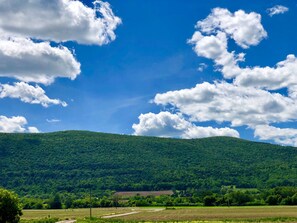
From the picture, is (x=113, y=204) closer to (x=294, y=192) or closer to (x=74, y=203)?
(x=74, y=203)

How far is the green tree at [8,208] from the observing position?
67506 millimetres

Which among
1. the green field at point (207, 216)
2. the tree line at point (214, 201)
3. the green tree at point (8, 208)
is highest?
the green tree at point (8, 208)

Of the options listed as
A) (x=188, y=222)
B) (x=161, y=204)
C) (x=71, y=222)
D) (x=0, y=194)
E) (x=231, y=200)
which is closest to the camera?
(x=0, y=194)

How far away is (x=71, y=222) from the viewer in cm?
8294

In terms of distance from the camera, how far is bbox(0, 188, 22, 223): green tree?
67.5 m

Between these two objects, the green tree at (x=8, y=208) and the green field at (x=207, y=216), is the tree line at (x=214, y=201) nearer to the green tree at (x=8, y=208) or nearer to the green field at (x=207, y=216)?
the green field at (x=207, y=216)

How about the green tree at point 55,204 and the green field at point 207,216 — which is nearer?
the green field at point 207,216

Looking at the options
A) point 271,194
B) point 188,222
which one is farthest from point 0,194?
point 271,194

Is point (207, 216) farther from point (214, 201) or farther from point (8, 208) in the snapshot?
point (214, 201)

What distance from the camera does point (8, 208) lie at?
68062mm

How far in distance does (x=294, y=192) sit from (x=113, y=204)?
59155 mm

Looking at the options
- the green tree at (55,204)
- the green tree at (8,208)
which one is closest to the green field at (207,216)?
the green tree at (8,208)

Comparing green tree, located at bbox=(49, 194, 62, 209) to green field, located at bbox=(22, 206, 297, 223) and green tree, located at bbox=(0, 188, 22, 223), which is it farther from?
green tree, located at bbox=(0, 188, 22, 223)

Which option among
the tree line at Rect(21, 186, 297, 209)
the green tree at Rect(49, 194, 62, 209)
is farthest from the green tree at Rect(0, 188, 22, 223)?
the green tree at Rect(49, 194, 62, 209)
